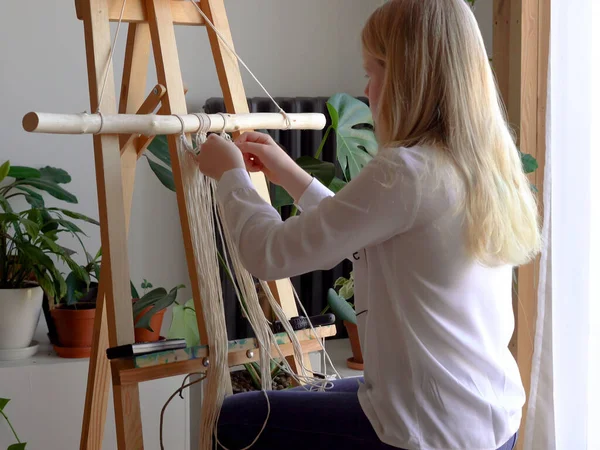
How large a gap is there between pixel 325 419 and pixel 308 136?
1636 millimetres

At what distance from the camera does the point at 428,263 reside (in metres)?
1.01

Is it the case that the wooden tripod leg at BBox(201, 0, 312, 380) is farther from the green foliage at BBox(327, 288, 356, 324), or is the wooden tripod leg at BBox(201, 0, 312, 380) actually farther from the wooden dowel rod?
the green foliage at BBox(327, 288, 356, 324)

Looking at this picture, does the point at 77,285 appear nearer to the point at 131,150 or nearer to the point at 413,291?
the point at 131,150

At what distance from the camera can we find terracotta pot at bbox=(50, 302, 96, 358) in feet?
5.96

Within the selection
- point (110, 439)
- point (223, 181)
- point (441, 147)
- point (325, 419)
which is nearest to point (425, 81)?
point (441, 147)

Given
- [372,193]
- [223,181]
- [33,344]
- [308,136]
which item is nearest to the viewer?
[372,193]

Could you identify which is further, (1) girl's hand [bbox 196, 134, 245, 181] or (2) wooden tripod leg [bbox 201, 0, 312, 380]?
(2) wooden tripod leg [bbox 201, 0, 312, 380]

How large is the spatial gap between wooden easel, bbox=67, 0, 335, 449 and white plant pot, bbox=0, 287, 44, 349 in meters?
0.44

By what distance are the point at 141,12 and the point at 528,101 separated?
3.51ft

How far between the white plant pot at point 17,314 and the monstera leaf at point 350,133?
2.87ft

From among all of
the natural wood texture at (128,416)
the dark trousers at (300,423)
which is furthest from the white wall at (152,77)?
the dark trousers at (300,423)

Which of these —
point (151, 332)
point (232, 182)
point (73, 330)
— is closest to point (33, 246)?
point (73, 330)

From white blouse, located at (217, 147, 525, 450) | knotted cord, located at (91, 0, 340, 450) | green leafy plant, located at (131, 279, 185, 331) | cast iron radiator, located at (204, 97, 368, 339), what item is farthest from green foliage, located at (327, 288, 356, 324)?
white blouse, located at (217, 147, 525, 450)

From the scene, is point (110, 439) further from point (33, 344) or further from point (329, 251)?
point (329, 251)
